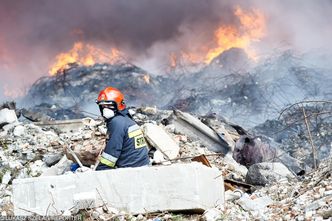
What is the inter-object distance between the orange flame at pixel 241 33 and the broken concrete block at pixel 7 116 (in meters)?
13.7

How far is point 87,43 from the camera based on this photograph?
77.7 feet

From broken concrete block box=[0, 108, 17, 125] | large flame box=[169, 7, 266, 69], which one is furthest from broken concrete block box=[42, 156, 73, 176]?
large flame box=[169, 7, 266, 69]

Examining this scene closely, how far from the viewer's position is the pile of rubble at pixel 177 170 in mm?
5121

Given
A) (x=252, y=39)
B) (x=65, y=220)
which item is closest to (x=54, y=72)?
(x=252, y=39)

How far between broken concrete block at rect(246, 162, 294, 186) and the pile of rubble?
1cm

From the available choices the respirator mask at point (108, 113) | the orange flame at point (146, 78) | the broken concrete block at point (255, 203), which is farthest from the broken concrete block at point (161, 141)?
the orange flame at point (146, 78)

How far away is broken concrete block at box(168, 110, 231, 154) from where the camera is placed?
9.65m

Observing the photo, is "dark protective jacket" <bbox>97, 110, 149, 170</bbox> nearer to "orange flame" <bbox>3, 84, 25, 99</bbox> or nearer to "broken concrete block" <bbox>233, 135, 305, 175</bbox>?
"broken concrete block" <bbox>233, 135, 305, 175</bbox>

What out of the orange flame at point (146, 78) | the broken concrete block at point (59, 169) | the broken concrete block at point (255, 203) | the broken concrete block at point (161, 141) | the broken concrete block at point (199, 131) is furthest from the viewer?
the orange flame at point (146, 78)

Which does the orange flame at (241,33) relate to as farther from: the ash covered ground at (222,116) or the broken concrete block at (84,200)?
the broken concrete block at (84,200)

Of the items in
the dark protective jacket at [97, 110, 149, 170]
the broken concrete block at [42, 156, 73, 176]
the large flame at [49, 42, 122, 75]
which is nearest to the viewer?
the dark protective jacket at [97, 110, 149, 170]

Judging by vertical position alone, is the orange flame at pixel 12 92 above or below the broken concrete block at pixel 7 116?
above

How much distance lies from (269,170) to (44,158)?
13.0ft

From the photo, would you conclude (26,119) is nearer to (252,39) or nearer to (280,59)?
(280,59)
